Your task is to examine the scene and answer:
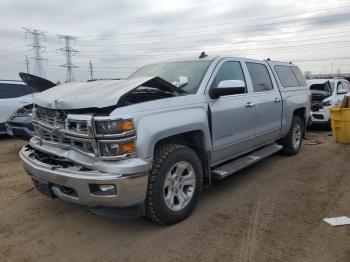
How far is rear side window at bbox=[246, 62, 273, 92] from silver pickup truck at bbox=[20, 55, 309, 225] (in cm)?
23

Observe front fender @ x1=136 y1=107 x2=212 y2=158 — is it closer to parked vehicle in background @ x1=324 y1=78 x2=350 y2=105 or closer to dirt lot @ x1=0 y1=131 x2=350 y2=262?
dirt lot @ x1=0 y1=131 x2=350 y2=262

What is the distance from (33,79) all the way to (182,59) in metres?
2.12

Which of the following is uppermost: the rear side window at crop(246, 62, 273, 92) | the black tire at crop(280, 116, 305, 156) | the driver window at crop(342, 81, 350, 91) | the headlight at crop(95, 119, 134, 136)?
the rear side window at crop(246, 62, 273, 92)

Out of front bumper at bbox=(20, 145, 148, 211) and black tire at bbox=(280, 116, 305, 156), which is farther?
black tire at bbox=(280, 116, 305, 156)

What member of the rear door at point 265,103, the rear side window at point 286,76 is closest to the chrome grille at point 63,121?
the rear door at point 265,103

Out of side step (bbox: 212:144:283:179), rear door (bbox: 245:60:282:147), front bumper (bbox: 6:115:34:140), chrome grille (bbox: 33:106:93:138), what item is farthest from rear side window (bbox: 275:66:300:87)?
front bumper (bbox: 6:115:34:140)

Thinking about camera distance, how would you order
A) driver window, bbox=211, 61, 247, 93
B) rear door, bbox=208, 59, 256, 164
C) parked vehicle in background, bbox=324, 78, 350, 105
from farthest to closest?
parked vehicle in background, bbox=324, 78, 350, 105 < driver window, bbox=211, 61, 247, 93 < rear door, bbox=208, 59, 256, 164

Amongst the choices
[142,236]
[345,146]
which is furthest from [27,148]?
[345,146]

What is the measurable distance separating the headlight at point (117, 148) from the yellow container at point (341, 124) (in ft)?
22.6

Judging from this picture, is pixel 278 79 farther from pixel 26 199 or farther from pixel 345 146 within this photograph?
pixel 26 199

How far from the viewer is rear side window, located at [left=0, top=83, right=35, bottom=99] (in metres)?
10.8

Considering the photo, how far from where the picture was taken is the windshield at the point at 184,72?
15.6 feet

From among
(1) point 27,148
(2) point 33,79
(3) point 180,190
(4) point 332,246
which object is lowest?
(4) point 332,246

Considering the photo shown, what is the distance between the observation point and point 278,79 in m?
6.76
